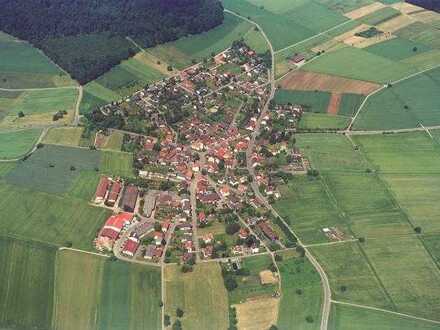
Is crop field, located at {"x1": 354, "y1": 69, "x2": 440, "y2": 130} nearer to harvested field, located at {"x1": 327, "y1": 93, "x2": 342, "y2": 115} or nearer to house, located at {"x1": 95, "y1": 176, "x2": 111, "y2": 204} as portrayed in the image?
harvested field, located at {"x1": 327, "y1": 93, "x2": 342, "y2": 115}

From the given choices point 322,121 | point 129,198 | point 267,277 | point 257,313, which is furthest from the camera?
point 322,121

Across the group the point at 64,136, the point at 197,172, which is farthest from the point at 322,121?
the point at 64,136

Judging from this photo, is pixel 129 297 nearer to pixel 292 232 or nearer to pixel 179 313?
pixel 179 313

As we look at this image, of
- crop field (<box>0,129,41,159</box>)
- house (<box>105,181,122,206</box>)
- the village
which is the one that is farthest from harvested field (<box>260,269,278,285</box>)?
crop field (<box>0,129,41,159</box>)

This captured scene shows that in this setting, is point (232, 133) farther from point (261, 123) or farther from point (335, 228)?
point (335, 228)

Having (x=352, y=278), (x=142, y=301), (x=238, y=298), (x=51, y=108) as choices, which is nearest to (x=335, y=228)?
(x=352, y=278)
